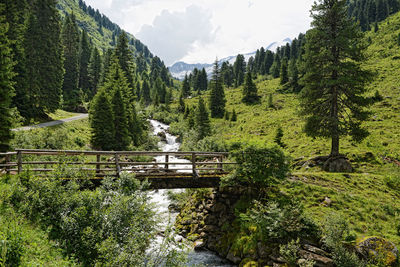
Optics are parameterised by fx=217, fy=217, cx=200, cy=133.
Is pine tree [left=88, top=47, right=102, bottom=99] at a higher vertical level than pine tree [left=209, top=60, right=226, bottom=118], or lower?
higher

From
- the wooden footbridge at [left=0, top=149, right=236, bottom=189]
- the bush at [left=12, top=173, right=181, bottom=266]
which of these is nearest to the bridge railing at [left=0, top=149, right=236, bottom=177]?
the wooden footbridge at [left=0, top=149, right=236, bottom=189]

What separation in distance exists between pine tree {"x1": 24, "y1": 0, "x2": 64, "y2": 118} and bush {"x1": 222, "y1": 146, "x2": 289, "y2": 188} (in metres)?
33.5

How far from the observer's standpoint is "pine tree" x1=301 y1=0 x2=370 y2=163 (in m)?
18.9

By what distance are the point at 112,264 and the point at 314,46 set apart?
22502 millimetres

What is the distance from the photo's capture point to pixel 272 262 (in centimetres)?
1060

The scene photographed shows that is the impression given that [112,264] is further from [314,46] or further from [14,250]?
[314,46]

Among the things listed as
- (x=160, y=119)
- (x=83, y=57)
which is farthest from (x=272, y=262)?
(x=83, y=57)

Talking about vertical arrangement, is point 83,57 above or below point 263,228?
above

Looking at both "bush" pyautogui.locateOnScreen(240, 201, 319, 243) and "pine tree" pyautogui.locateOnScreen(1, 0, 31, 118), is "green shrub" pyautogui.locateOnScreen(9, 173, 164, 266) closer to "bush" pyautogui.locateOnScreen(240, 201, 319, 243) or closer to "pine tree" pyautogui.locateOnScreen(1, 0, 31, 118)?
"bush" pyautogui.locateOnScreen(240, 201, 319, 243)

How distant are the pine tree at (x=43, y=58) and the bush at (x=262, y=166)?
33.5 meters

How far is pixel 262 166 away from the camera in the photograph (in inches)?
534

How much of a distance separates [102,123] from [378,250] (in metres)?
30.0

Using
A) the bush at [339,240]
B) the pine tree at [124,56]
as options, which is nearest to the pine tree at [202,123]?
the pine tree at [124,56]

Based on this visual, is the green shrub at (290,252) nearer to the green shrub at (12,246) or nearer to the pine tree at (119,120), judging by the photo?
the green shrub at (12,246)
